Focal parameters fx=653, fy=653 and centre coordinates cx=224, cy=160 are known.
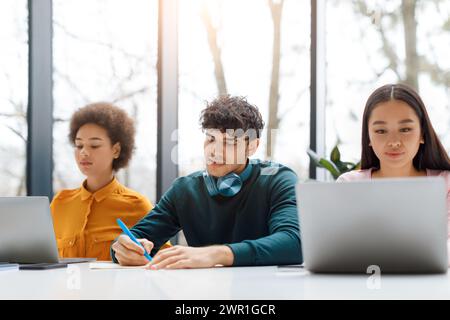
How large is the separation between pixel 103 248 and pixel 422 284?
64.5 inches

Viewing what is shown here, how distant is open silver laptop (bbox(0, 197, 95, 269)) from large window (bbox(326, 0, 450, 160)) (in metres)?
2.13

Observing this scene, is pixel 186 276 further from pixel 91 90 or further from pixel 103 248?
pixel 91 90

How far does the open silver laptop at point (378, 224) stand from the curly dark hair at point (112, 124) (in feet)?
5.44

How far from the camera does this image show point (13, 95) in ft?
12.1

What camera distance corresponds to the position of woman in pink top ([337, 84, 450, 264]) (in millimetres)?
2088

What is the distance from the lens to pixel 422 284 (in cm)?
123

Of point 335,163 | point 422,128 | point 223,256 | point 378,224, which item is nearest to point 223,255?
point 223,256

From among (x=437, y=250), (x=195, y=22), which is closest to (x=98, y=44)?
(x=195, y=22)

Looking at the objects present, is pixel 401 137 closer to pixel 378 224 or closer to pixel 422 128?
pixel 422 128

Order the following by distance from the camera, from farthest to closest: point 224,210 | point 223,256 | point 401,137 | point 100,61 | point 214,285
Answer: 1. point 100,61
2. point 224,210
3. point 401,137
4. point 223,256
5. point 214,285

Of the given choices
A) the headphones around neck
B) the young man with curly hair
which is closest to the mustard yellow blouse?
the young man with curly hair

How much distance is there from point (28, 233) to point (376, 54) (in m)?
2.43

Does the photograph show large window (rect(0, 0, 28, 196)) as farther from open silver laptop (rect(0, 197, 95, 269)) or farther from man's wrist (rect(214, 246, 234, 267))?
man's wrist (rect(214, 246, 234, 267))

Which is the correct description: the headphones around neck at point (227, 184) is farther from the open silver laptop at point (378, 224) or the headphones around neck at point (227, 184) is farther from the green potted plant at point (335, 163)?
the green potted plant at point (335, 163)
